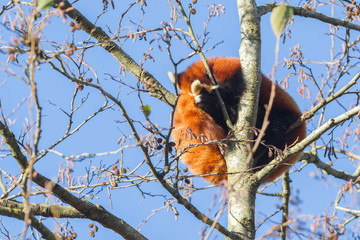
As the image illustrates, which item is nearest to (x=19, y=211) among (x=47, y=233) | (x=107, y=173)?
(x=47, y=233)

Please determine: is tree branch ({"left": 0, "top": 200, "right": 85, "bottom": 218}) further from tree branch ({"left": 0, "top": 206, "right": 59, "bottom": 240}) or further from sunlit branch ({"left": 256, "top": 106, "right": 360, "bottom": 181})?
sunlit branch ({"left": 256, "top": 106, "right": 360, "bottom": 181})

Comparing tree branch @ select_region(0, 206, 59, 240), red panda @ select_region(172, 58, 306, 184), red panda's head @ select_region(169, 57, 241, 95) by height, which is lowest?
tree branch @ select_region(0, 206, 59, 240)

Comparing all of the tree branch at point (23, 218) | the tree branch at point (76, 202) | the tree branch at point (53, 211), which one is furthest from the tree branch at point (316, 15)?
the tree branch at point (23, 218)

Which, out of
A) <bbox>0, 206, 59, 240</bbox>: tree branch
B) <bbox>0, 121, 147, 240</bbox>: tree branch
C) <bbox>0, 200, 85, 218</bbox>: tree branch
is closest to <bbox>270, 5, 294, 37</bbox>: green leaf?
<bbox>0, 121, 147, 240</bbox>: tree branch

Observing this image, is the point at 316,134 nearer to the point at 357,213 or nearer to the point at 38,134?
the point at 357,213

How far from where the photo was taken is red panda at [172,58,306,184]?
197 inches

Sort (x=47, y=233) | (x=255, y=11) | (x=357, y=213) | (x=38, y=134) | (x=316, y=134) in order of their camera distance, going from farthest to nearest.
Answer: (x=357, y=213)
(x=255, y=11)
(x=316, y=134)
(x=47, y=233)
(x=38, y=134)

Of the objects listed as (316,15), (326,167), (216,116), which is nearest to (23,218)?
(216,116)

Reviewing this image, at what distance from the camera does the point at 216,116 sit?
210 inches

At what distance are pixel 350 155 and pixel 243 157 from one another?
3105mm

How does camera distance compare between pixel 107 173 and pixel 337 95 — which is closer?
pixel 107 173

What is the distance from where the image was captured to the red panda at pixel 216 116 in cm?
500

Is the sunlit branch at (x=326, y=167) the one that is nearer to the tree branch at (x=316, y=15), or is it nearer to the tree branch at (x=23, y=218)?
the tree branch at (x=316, y=15)

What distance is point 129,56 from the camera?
191 inches
